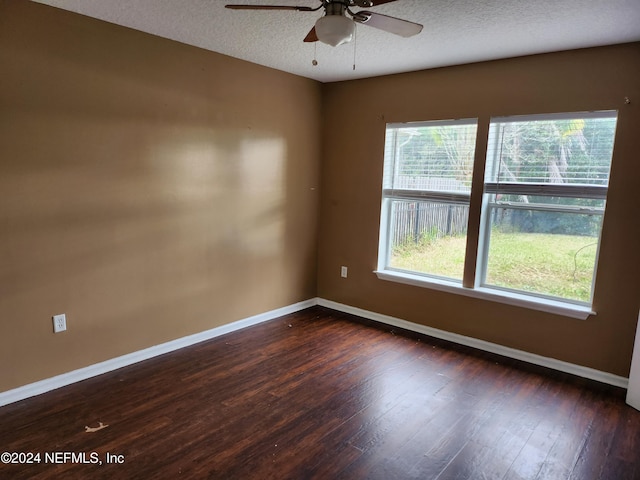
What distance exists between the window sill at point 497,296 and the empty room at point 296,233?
3cm

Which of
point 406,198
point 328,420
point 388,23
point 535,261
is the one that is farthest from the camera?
point 406,198

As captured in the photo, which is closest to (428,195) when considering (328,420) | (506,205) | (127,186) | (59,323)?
(506,205)

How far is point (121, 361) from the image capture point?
304 cm

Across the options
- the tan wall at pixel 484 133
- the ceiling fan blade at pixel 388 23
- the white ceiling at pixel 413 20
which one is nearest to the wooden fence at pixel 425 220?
the tan wall at pixel 484 133

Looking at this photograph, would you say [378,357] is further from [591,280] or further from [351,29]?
[351,29]

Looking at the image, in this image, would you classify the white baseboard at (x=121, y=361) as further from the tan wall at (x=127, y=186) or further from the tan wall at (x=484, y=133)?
the tan wall at (x=484, y=133)

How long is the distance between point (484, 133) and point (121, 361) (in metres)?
3.33

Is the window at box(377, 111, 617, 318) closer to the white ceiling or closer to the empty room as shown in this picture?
the empty room

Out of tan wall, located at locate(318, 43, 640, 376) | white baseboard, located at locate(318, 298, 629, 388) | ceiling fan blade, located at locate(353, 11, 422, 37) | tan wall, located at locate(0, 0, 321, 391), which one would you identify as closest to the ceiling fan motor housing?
ceiling fan blade, located at locate(353, 11, 422, 37)

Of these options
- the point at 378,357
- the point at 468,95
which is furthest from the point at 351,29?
the point at 378,357

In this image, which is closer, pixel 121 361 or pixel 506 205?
pixel 121 361

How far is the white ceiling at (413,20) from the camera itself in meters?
2.32

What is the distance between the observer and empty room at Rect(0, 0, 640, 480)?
227 cm

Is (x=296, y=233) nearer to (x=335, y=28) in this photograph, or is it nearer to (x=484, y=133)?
(x=484, y=133)
